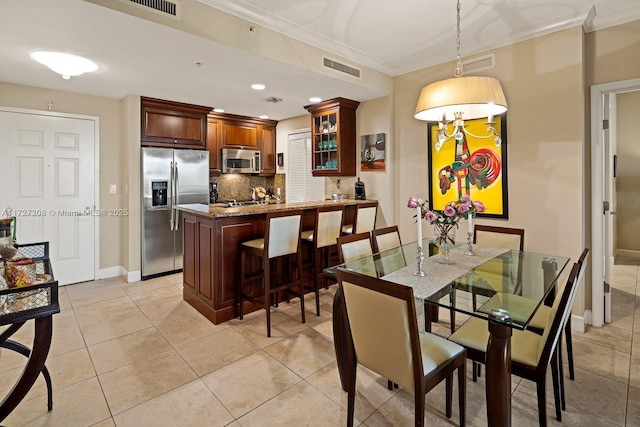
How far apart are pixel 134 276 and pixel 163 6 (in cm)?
346

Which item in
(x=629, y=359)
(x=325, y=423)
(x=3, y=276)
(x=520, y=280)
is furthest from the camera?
(x=629, y=359)

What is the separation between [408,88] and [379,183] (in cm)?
129

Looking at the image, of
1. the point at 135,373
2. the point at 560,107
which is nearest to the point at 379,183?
the point at 560,107

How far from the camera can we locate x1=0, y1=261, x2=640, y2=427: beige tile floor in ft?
6.39

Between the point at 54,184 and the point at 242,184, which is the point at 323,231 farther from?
the point at 54,184

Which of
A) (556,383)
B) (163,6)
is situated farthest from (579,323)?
(163,6)

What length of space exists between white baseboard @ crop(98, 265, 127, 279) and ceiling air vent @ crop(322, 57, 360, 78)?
12.9ft

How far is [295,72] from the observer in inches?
138

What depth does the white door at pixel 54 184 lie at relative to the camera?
4.00 m

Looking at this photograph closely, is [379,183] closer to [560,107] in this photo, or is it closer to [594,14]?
[560,107]

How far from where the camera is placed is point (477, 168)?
12.0 feet

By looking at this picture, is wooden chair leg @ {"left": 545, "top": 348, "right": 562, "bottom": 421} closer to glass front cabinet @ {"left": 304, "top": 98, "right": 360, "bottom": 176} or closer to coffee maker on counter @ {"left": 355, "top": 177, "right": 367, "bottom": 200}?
coffee maker on counter @ {"left": 355, "top": 177, "right": 367, "bottom": 200}

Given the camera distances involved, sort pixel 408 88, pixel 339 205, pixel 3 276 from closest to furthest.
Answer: pixel 3 276 → pixel 339 205 → pixel 408 88

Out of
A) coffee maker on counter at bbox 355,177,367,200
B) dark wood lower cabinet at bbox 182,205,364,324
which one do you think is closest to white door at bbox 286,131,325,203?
coffee maker on counter at bbox 355,177,367,200
